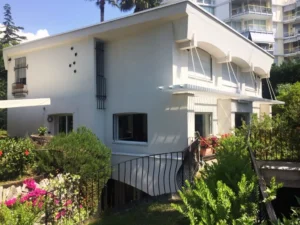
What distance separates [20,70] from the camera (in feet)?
58.2

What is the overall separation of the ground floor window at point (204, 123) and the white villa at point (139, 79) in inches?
2.0

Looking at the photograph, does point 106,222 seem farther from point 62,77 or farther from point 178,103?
point 62,77

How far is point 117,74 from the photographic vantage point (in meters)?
13.6

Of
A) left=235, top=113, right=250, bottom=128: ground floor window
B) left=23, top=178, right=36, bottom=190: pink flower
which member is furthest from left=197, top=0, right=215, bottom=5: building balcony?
left=23, top=178, right=36, bottom=190: pink flower

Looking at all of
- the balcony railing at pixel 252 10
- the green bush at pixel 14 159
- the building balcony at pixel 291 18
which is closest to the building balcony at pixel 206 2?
the balcony railing at pixel 252 10

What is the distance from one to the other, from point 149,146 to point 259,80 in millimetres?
13554

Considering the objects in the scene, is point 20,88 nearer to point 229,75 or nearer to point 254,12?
point 229,75

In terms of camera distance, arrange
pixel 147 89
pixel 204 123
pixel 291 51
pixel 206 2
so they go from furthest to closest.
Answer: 1. pixel 206 2
2. pixel 291 51
3. pixel 204 123
4. pixel 147 89

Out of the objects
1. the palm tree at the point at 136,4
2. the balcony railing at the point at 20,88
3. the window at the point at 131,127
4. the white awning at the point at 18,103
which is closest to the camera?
the white awning at the point at 18,103

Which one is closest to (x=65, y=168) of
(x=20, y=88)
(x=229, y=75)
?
(x=20, y=88)

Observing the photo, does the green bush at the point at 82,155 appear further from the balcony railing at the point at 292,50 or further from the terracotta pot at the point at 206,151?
the balcony railing at the point at 292,50

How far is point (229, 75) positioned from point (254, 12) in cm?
4684

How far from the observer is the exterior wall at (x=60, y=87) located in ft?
45.2

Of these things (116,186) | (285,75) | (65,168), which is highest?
(285,75)
